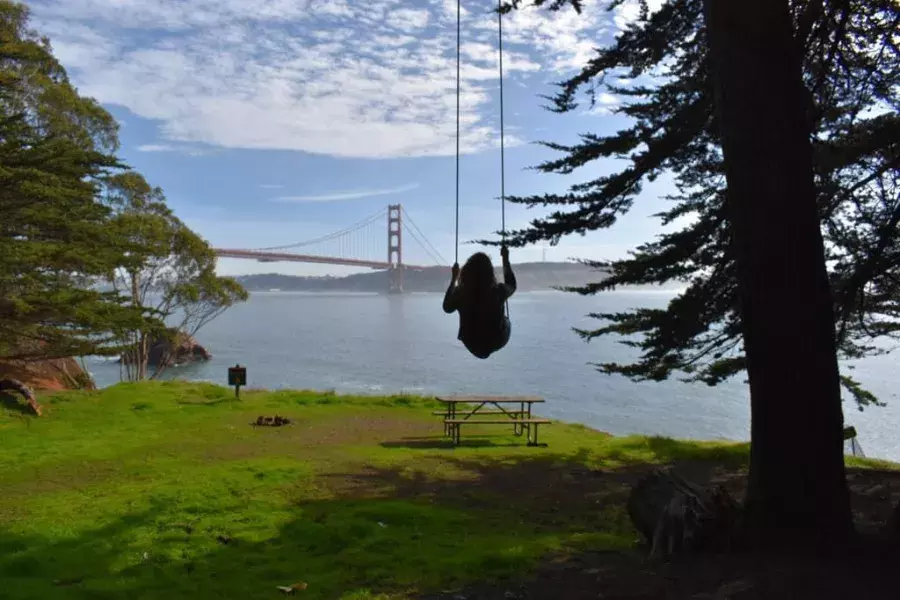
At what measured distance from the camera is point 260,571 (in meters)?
4.12

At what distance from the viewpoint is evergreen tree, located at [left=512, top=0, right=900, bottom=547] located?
11.9ft

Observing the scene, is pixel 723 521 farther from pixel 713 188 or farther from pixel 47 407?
pixel 47 407

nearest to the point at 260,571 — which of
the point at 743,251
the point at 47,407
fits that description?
the point at 743,251

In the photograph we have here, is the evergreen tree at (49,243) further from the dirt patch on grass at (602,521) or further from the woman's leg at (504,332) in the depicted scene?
the woman's leg at (504,332)

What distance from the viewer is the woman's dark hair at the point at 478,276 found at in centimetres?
525

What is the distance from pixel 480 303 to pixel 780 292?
2325 millimetres

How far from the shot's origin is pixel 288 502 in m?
6.11

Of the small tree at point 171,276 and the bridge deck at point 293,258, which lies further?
the bridge deck at point 293,258

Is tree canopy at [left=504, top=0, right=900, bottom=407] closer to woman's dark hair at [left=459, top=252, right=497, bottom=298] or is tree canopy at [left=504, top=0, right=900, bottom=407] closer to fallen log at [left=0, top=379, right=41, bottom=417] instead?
woman's dark hair at [left=459, top=252, right=497, bottom=298]

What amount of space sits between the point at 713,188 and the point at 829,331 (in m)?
5.68

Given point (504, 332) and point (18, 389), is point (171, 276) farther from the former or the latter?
point (504, 332)

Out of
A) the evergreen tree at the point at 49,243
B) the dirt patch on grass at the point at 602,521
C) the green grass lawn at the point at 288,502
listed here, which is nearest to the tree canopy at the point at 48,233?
the evergreen tree at the point at 49,243

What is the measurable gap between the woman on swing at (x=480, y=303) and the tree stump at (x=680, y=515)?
1705mm

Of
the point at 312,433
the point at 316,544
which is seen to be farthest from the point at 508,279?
the point at 312,433
